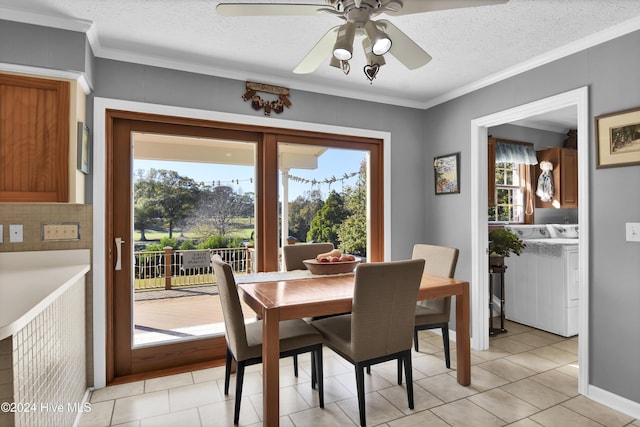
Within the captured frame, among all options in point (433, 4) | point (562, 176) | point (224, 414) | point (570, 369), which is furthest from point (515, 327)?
point (433, 4)

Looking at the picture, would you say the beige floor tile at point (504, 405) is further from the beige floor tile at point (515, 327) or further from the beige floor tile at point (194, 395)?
the beige floor tile at point (194, 395)

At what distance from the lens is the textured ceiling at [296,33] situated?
203 cm

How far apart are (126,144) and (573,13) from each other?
124 inches

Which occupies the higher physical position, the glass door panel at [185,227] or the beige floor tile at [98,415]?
the glass door panel at [185,227]

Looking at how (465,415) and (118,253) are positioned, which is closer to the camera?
(465,415)

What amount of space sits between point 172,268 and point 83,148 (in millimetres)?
1110

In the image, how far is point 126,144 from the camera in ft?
8.80

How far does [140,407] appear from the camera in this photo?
222 cm

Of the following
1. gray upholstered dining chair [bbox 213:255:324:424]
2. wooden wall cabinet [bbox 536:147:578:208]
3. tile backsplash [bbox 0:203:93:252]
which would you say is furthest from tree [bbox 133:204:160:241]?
wooden wall cabinet [bbox 536:147:578:208]

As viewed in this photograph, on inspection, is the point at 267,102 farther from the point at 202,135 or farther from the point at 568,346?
the point at 568,346

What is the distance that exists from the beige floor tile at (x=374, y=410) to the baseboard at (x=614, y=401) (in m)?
1.35

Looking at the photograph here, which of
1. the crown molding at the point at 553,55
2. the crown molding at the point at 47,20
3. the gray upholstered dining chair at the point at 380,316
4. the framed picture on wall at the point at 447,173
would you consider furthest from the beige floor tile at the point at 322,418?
the crown molding at the point at 553,55

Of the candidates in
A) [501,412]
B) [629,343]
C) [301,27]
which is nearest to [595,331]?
[629,343]

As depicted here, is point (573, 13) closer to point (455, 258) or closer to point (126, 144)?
point (455, 258)
